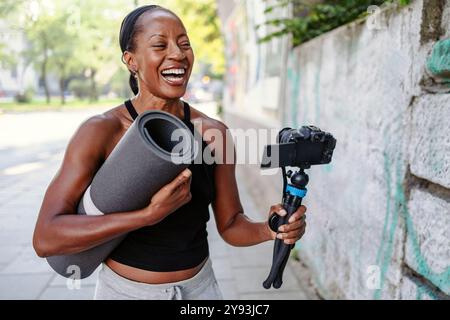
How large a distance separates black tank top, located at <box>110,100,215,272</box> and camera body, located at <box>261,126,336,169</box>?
15.3 inches

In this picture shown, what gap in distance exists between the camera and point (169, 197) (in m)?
1.22

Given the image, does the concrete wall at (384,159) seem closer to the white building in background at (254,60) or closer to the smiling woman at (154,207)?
the smiling woman at (154,207)

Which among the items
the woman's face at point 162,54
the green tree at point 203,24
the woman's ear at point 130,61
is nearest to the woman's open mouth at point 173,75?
the woman's face at point 162,54

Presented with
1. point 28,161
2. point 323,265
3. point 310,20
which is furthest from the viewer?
point 28,161

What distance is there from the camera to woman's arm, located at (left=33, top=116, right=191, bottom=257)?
4.11ft

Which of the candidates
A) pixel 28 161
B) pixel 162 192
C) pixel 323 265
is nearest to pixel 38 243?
pixel 162 192

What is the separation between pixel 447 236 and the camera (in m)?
1.65

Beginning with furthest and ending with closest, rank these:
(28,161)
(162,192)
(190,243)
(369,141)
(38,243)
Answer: (28,161) → (369,141) → (190,243) → (38,243) → (162,192)

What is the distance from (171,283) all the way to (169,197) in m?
0.50

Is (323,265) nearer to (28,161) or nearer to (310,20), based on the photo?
(310,20)

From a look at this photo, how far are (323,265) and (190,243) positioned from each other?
190 centimetres

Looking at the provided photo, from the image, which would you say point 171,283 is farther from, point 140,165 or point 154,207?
point 140,165

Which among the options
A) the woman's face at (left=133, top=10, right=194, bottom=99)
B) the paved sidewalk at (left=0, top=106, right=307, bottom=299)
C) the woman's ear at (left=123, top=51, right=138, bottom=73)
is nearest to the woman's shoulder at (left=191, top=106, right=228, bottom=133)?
the woman's face at (left=133, top=10, right=194, bottom=99)

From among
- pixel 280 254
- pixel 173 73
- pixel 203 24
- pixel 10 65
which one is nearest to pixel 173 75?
pixel 173 73
